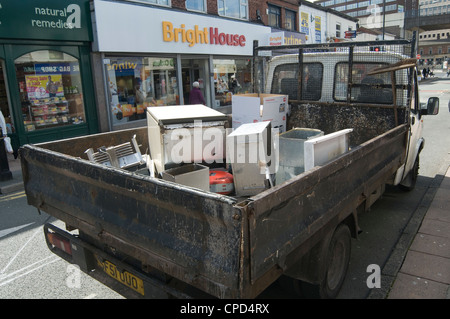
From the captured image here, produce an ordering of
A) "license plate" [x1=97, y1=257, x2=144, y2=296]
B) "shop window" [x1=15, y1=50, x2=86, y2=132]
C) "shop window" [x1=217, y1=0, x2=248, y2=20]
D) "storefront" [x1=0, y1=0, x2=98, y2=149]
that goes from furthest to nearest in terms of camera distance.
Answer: "shop window" [x1=217, y1=0, x2=248, y2=20] < "shop window" [x1=15, y1=50, x2=86, y2=132] < "storefront" [x1=0, y1=0, x2=98, y2=149] < "license plate" [x1=97, y1=257, x2=144, y2=296]

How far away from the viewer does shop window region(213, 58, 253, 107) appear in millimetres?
16250

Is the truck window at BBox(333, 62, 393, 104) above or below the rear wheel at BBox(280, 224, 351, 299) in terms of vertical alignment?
above

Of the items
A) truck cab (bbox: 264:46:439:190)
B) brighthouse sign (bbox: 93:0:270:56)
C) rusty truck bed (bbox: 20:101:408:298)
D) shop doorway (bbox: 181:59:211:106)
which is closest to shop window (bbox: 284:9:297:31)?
brighthouse sign (bbox: 93:0:270:56)

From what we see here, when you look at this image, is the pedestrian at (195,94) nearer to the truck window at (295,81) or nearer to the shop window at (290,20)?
the truck window at (295,81)

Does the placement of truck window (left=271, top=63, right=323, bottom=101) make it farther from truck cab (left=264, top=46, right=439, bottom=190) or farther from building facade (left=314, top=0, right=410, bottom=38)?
building facade (left=314, top=0, right=410, bottom=38)

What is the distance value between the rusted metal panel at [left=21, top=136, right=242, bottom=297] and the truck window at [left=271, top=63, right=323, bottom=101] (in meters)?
3.55

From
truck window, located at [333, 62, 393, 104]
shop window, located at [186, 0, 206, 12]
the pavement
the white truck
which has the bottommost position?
the pavement

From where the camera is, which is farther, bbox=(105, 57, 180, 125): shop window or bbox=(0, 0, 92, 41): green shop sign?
bbox=(105, 57, 180, 125): shop window

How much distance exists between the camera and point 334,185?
2758 mm

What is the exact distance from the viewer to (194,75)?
1549cm
